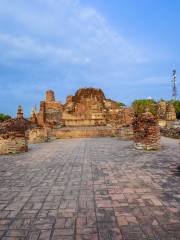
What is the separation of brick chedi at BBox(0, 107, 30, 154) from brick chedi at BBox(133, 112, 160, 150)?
4915mm

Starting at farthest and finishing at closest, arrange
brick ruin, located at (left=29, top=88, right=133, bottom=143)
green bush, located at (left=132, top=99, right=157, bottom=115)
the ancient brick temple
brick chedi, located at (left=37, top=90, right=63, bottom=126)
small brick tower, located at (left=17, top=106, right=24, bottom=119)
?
1. brick chedi, located at (left=37, top=90, right=63, bottom=126)
2. the ancient brick temple
3. brick ruin, located at (left=29, top=88, right=133, bottom=143)
4. small brick tower, located at (left=17, top=106, right=24, bottom=119)
5. green bush, located at (left=132, top=99, right=157, bottom=115)

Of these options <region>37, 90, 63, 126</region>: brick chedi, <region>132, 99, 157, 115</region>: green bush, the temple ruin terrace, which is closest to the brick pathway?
the temple ruin terrace

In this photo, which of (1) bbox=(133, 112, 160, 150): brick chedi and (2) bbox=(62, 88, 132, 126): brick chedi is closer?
(1) bbox=(133, 112, 160, 150): brick chedi

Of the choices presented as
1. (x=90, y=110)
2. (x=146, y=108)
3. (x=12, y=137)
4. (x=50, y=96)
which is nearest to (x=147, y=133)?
(x=146, y=108)

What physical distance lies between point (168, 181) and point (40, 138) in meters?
12.8

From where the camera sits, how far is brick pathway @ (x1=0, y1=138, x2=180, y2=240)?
9.38 ft

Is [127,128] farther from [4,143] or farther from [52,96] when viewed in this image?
[52,96]

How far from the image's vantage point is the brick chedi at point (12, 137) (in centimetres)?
1034

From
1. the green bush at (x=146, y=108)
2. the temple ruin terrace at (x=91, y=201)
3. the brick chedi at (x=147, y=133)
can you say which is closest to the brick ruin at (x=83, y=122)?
the brick chedi at (x=147, y=133)

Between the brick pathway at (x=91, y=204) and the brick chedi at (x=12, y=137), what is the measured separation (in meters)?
4.30

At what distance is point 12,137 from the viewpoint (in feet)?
34.4

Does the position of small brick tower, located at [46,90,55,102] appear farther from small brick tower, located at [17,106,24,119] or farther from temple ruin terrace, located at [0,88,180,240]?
temple ruin terrace, located at [0,88,180,240]

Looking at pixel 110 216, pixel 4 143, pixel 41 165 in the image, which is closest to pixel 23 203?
pixel 110 216

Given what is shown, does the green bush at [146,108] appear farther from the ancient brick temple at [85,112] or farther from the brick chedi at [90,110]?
the ancient brick temple at [85,112]
